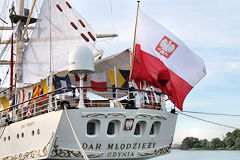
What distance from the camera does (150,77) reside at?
15.9 meters

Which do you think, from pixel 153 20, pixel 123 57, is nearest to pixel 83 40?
pixel 123 57

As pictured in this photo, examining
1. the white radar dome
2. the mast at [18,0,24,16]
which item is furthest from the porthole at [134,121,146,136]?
the mast at [18,0,24,16]

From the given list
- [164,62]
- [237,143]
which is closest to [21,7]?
A: [164,62]

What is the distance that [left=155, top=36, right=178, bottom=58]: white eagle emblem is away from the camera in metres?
16.1

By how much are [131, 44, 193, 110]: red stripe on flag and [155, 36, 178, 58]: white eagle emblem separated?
1.77 ft

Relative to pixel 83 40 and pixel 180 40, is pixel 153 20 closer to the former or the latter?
pixel 180 40

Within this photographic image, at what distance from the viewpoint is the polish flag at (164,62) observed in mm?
15688

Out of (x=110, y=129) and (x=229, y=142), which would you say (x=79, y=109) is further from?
(x=229, y=142)

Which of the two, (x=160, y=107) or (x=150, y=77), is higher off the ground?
(x=150, y=77)

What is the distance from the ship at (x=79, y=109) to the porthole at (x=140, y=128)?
0.15 ft

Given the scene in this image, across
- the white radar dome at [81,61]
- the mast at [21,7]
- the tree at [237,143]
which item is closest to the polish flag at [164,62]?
Result: the white radar dome at [81,61]

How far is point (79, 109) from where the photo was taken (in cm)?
1360

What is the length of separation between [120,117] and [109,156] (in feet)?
5.87

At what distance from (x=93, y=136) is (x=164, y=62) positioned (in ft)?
16.4
